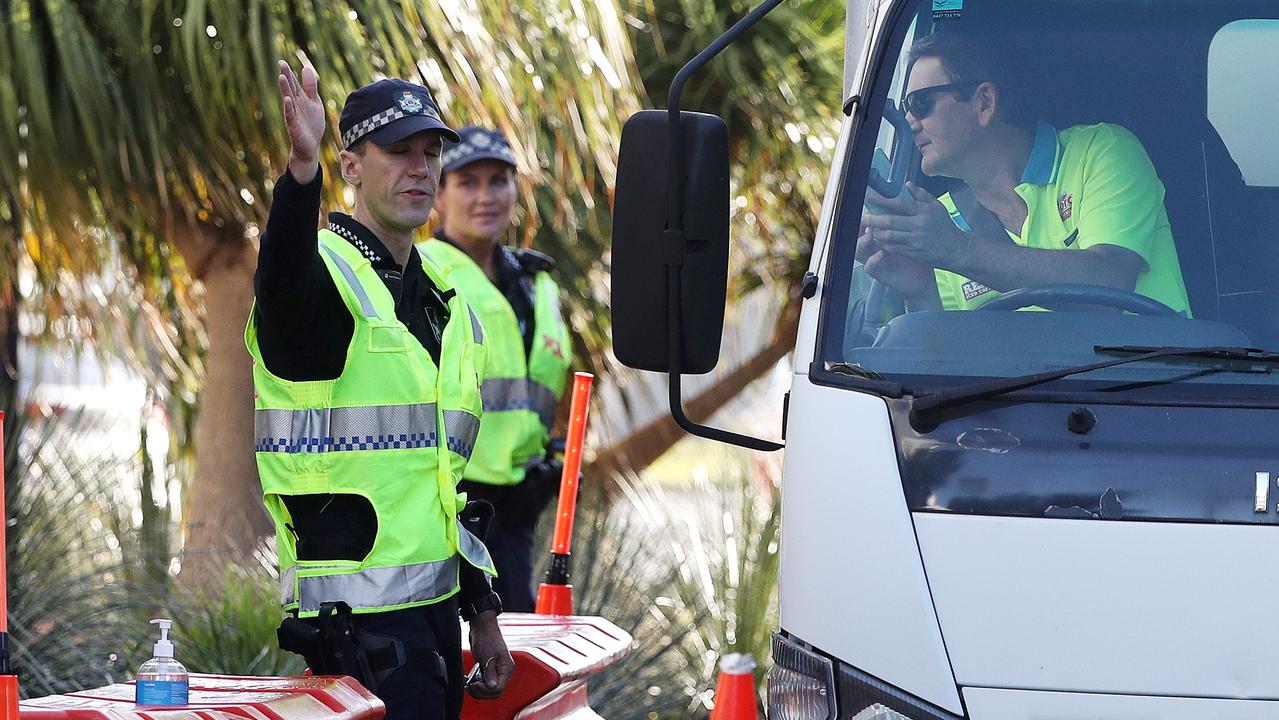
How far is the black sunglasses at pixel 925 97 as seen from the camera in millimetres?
3553

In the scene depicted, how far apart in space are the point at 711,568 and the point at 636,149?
418cm

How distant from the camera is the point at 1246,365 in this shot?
10.3 feet

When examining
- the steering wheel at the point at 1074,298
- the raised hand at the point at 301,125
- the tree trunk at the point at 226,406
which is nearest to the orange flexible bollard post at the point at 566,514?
the raised hand at the point at 301,125

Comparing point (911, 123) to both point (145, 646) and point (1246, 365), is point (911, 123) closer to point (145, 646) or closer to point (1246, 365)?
point (1246, 365)

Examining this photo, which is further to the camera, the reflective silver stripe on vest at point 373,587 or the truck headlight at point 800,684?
the reflective silver stripe on vest at point 373,587

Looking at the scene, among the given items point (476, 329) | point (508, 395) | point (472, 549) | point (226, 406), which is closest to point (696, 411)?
point (226, 406)

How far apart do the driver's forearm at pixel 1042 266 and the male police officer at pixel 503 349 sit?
2880 millimetres

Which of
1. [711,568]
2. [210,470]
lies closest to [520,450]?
[711,568]

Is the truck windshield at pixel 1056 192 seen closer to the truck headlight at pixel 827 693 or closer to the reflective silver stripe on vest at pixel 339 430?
the truck headlight at pixel 827 693

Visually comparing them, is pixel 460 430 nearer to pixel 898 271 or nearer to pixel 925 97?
pixel 898 271

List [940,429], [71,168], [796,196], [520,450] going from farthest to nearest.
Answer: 1. [796,196]
2. [71,168]
3. [520,450]
4. [940,429]

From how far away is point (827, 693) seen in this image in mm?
3172

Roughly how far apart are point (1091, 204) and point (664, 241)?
864 mm

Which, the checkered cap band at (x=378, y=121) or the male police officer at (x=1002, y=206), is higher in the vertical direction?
the checkered cap band at (x=378, y=121)
